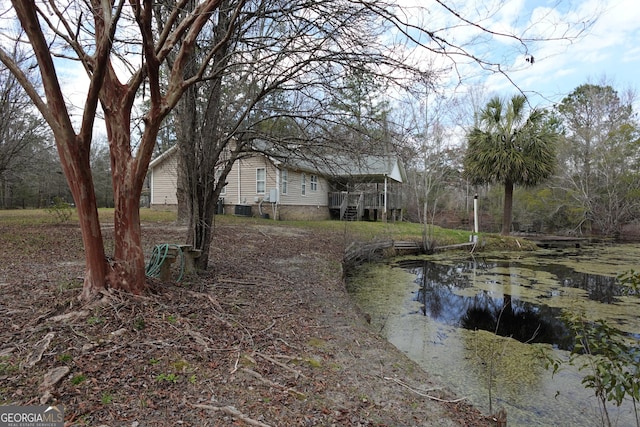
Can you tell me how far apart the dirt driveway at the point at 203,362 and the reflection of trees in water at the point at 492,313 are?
8.98ft

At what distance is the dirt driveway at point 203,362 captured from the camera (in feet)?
8.26

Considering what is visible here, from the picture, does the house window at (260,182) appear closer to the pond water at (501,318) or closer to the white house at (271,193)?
the white house at (271,193)

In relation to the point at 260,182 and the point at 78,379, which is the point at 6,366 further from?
the point at 260,182

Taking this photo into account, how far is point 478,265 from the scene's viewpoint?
13.1 meters

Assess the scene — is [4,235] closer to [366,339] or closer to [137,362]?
[137,362]

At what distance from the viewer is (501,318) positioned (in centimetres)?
704

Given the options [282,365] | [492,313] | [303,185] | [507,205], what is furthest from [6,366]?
[507,205]

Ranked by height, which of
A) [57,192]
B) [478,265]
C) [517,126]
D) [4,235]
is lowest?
[478,265]

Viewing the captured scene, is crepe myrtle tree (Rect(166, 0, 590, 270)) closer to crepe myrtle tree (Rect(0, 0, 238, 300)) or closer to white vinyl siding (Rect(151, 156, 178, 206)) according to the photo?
crepe myrtle tree (Rect(0, 0, 238, 300))

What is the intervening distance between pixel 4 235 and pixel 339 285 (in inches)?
349

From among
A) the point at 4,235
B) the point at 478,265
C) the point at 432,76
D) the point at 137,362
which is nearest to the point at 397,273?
the point at 478,265

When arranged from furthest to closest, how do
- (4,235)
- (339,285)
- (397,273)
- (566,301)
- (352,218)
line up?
(352,218), (397,273), (4,235), (566,301), (339,285)

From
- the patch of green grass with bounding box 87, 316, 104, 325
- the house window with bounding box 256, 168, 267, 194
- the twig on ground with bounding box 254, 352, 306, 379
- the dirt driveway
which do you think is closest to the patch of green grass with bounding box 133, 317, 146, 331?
the dirt driveway

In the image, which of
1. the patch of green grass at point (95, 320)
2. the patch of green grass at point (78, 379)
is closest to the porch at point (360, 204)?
the patch of green grass at point (95, 320)
